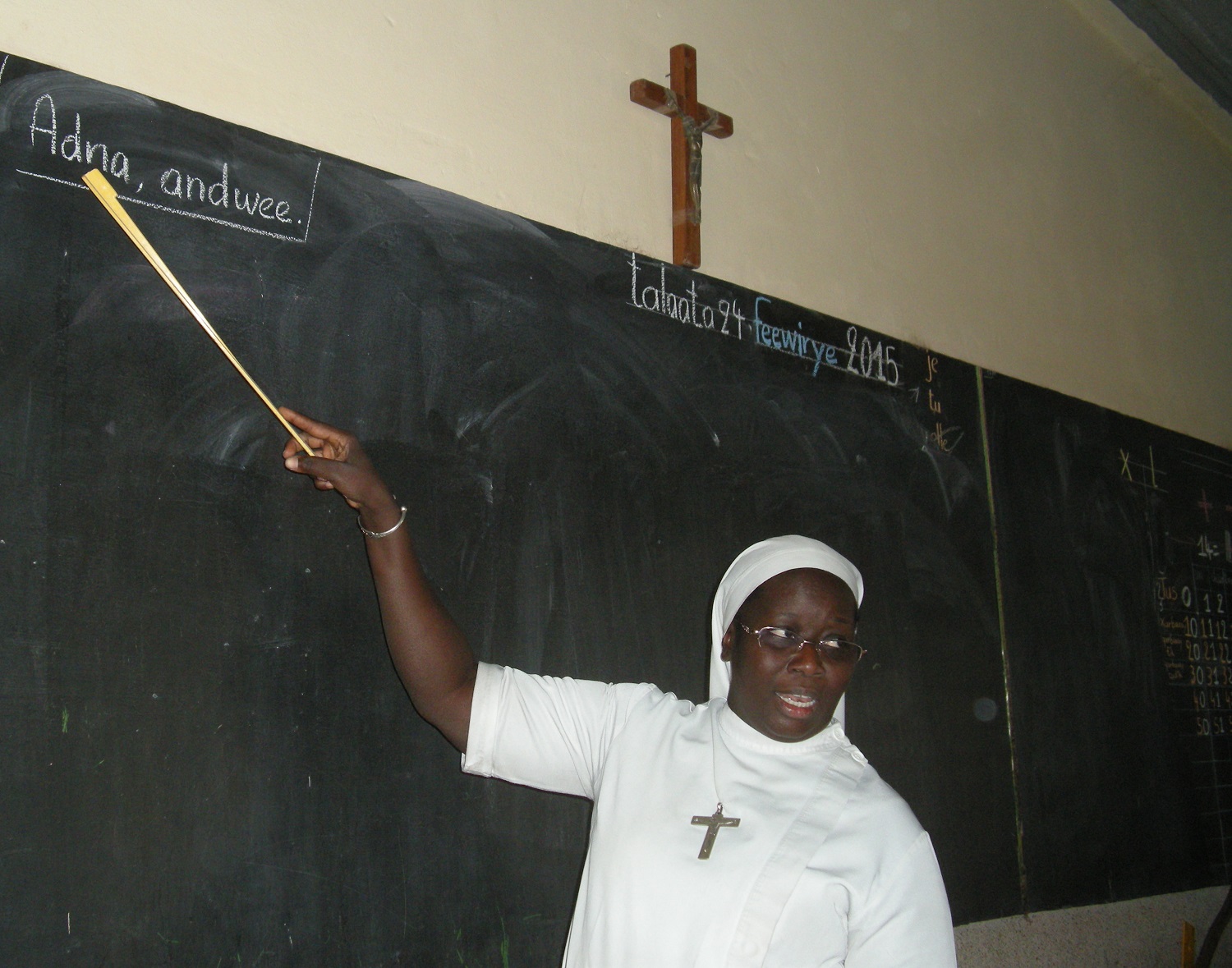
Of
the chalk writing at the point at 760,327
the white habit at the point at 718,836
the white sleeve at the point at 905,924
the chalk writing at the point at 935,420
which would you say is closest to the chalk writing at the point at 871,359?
the chalk writing at the point at 760,327

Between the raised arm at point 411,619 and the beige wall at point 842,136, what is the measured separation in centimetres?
64

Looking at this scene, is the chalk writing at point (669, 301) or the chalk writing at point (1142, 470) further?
the chalk writing at point (1142, 470)

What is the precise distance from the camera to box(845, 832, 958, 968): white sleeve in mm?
1462

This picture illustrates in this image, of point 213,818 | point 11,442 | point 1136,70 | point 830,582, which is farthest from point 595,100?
point 1136,70

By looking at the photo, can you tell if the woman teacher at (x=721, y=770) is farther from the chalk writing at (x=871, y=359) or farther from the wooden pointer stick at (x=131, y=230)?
the chalk writing at (x=871, y=359)

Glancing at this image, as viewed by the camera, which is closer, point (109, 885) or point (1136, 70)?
point (109, 885)

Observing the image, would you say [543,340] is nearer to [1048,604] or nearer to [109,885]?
[109,885]

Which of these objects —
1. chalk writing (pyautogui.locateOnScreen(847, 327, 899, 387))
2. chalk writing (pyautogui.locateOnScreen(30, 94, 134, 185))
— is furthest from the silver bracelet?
chalk writing (pyautogui.locateOnScreen(847, 327, 899, 387))

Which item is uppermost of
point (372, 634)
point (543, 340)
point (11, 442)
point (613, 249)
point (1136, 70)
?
point (1136, 70)

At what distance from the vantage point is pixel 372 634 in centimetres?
179

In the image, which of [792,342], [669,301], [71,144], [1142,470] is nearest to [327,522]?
[71,144]

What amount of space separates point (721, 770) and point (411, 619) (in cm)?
54

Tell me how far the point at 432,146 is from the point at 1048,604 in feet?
7.67

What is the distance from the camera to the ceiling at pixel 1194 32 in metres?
4.14
